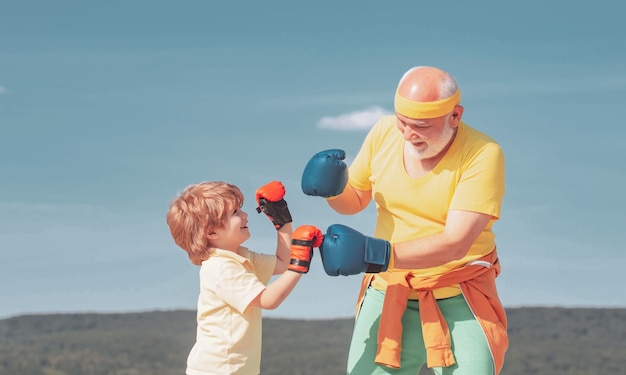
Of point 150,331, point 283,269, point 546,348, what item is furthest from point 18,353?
point 283,269

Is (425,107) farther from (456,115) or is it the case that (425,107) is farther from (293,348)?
(293,348)

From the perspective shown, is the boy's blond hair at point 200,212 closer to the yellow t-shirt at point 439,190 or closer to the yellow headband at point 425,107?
the yellow t-shirt at point 439,190

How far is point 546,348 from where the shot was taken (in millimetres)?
14148

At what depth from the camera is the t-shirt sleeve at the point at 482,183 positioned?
359 centimetres

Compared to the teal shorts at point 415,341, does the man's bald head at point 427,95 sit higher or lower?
higher

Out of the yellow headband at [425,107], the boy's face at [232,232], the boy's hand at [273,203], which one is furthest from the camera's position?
the boy's hand at [273,203]

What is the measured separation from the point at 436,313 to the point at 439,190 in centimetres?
56

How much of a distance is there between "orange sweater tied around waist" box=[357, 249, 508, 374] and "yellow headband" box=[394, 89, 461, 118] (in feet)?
2.44

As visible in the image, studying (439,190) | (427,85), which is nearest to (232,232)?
(439,190)

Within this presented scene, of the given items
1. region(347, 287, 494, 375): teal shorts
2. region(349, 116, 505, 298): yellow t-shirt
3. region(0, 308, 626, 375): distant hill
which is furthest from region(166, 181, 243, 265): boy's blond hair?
region(0, 308, 626, 375): distant hill

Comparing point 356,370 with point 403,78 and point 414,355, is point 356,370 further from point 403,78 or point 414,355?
point 403,78

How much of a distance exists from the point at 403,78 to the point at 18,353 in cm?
1226

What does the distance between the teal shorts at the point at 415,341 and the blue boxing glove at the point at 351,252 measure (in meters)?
0.48

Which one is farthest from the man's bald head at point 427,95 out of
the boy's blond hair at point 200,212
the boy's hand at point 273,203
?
the boy's blond hair at point 200,212
